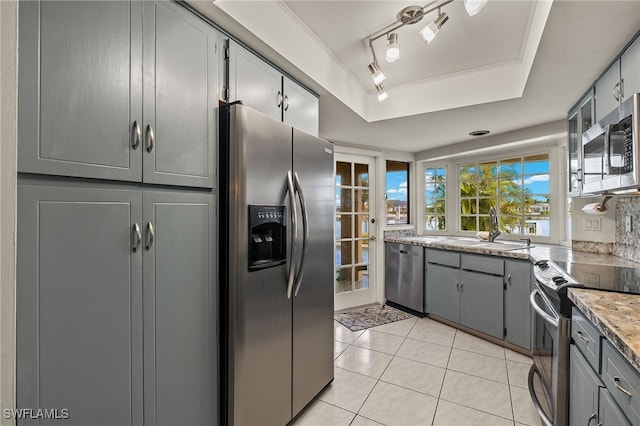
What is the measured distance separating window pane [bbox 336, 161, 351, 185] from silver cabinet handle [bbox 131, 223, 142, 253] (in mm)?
2753

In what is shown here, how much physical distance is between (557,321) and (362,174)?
269cm

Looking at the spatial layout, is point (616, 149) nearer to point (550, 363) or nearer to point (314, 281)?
point (550, 363)

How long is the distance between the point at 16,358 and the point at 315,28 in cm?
196

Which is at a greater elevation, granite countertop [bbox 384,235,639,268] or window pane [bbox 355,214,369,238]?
window pane [bbox 355,214,369,238]

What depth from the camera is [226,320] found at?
1.40 meters

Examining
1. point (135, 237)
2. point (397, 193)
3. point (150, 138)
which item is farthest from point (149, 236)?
point (397, 193)

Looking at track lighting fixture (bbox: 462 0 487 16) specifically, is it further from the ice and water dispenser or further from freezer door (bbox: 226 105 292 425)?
the ice and water dispenser

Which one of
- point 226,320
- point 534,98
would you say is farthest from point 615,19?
point 226,320

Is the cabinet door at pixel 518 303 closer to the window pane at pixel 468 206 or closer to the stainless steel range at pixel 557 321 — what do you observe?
the stainless steel range at pixel 557 321

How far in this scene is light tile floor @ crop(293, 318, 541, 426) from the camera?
1817mm

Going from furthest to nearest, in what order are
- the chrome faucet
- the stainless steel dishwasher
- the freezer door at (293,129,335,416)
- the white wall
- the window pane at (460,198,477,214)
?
1. the window pane at (460,198,477,214)
2. the stainless steel dishwasher
3. the chrome faucet
4. the freezer door at (293,129,335,416)
5. the white wall

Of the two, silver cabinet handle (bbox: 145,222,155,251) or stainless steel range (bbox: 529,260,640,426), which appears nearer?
silver cabinet handle (bbox: 145,222,155,251)

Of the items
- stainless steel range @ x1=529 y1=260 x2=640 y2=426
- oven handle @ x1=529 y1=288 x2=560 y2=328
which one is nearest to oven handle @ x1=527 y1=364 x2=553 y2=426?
stainless steel range @ x1=529 y1=260 x2=640 y2=426

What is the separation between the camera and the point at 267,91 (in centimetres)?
170
